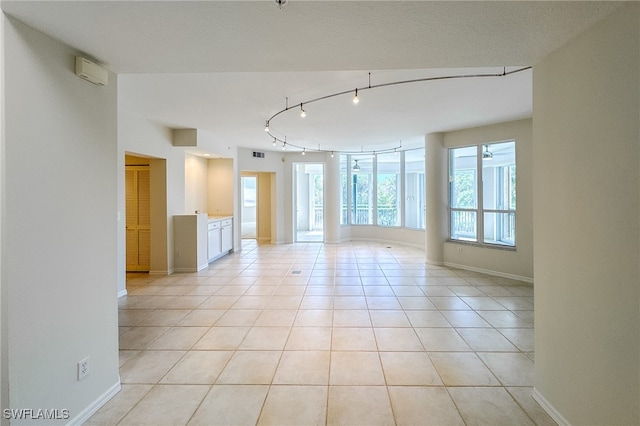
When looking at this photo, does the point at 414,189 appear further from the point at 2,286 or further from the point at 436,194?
the point at 2,286

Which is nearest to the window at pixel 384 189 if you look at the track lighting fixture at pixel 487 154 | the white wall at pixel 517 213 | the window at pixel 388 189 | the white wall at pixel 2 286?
the window at pixel 388 189

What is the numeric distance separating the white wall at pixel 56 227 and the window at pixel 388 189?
800 cm

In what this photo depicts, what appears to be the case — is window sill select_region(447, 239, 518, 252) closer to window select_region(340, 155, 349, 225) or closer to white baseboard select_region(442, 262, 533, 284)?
white baseboard select_region(442, 262, 533, 284)

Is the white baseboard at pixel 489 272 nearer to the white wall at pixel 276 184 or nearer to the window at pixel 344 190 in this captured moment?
the window at pixel 344 190

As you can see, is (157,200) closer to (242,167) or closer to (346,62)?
(242,167)

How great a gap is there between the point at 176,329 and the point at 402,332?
2.46 m

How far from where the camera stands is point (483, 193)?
19.0ft

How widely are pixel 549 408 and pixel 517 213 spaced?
12.9 ft

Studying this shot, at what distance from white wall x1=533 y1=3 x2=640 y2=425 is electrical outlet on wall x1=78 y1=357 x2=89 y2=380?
3.01 meters

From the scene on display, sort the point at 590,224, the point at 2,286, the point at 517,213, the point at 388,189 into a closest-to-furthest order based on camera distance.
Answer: the point at 2,286
the point at 590,224
the point at 517,213
the point at 388,189

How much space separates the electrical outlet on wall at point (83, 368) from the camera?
6.27 ft

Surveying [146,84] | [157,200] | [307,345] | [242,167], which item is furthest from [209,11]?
[242,167]

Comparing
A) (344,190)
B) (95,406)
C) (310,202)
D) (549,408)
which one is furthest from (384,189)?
(95,406)

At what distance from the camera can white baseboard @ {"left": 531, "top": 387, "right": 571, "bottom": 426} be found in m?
1.86
